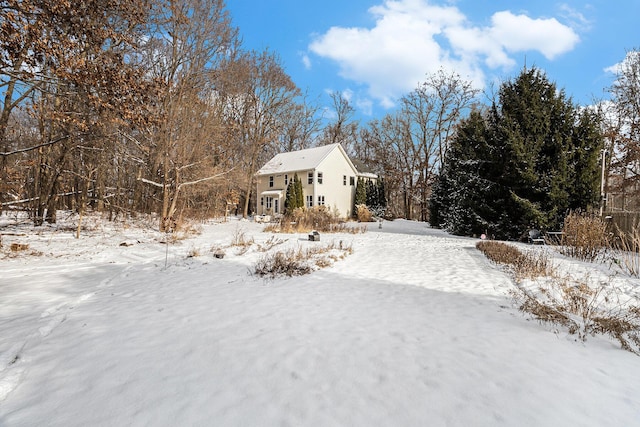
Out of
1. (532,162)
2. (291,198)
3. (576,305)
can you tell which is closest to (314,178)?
(291,198)

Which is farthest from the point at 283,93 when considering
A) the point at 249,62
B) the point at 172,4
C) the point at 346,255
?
the point at 346,255

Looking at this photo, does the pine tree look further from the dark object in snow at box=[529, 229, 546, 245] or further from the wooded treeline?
the dark object in snow at box=[529, 229, 546, 245]

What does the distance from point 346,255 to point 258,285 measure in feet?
12.9

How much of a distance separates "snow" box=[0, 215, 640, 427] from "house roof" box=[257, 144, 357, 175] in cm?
2427

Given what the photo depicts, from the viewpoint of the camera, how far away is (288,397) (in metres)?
2.51

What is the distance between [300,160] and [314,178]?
11.1 ft

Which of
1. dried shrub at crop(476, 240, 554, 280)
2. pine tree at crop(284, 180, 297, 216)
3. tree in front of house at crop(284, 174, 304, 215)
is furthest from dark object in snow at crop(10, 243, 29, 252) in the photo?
Answer: tree in front of house at crop(284, 174, 304, 215)

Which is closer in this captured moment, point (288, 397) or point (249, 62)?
point (288, 397)

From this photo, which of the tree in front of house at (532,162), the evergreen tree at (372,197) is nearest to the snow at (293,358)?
the tree in front of house at (532,162)

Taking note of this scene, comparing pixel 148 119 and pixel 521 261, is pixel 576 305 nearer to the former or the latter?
pixel 521 261

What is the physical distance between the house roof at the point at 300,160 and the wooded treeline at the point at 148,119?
11.0 ft

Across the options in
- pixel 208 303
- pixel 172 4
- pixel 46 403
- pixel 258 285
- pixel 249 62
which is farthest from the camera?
pixel 249 62

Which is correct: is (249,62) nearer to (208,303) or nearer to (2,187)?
(2,187)

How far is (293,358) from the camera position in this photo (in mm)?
3160
